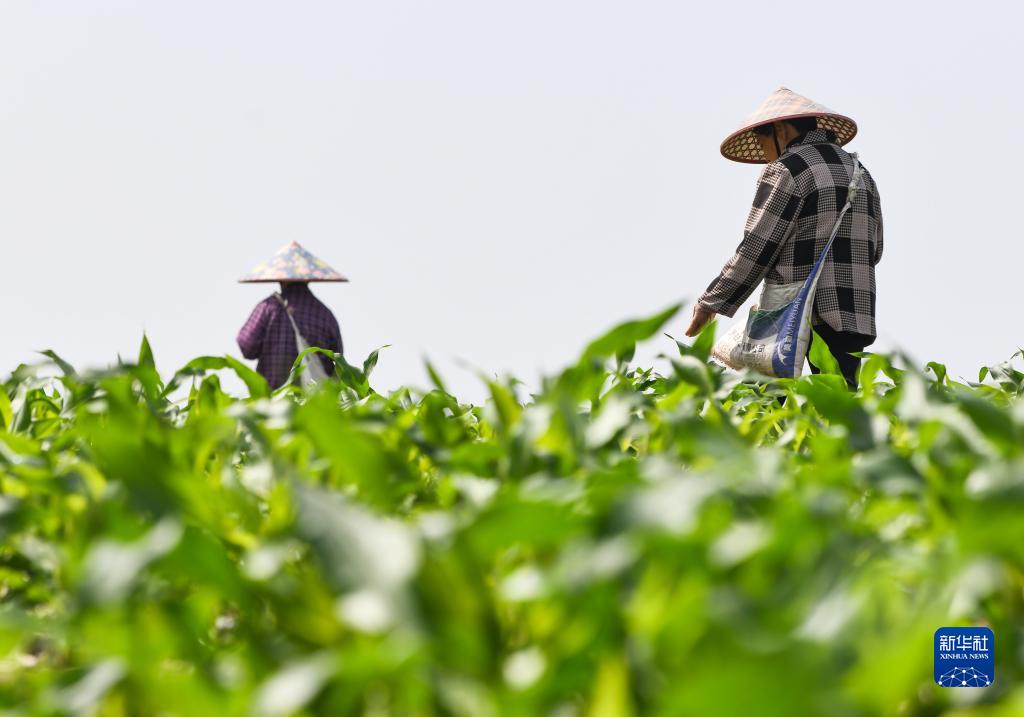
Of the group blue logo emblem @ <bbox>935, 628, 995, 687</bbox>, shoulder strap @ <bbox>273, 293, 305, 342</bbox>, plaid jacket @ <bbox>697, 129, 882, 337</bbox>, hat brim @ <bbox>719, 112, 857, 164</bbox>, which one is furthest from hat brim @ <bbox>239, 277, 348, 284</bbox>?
blue logo emblem @ <bbox>935, 628, 995, 687</bbox>

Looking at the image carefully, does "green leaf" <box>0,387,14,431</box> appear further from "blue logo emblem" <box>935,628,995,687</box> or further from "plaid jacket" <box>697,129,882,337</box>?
"plaid jacket" <box>697,129,882,337</box>

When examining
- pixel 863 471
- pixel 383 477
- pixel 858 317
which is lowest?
pixel 858 317

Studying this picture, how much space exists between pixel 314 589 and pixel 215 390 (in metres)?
1.05

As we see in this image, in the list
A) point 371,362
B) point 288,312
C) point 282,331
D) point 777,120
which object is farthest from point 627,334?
point 282,331

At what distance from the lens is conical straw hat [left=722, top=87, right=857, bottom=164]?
4922 millimetres

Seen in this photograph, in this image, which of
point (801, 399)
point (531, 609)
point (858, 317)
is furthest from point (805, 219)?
point (531, 609)

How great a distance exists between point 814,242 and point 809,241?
0.07ft

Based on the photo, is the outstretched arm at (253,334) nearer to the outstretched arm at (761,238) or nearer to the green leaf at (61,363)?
the outstretched arm at (761,238)

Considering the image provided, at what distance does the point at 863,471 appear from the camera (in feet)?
3.33

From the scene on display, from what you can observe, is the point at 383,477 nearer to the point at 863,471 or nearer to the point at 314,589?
the point at 314,589

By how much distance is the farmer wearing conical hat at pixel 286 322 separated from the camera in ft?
24.7

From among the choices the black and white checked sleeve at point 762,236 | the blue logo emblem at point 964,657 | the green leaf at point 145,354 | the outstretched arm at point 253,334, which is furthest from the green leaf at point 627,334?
the outstretched arm at point 253,334

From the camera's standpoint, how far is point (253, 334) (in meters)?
7.63

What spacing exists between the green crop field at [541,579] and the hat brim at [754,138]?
407cm
